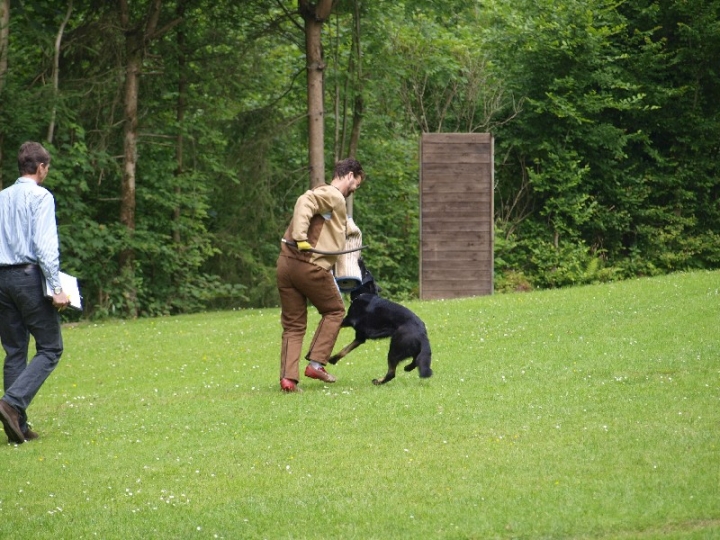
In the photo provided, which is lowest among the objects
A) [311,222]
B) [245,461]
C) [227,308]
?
[227,308]

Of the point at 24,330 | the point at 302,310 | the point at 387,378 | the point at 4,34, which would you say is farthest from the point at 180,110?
the point at 24,330

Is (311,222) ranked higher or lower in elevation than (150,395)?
higher

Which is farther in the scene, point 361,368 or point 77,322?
point 77,322

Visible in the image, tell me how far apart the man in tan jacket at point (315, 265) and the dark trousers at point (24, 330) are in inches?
83.5

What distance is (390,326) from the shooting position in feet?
30.4

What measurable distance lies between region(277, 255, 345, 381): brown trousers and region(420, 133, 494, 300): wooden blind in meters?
11.5

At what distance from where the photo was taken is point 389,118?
26625 millimetres

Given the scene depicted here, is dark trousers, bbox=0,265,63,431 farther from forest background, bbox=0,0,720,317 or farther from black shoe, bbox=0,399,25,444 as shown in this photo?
forest background, bbox=0,0,720,317

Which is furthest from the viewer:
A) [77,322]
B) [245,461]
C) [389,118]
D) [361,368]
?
[389,118]

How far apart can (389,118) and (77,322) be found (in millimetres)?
10251

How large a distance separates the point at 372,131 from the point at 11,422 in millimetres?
19167

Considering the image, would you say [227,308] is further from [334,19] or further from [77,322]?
[334,19]

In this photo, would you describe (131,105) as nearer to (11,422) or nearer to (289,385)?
(289,385)

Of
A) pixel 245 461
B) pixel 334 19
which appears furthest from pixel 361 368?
pixel 334 19
